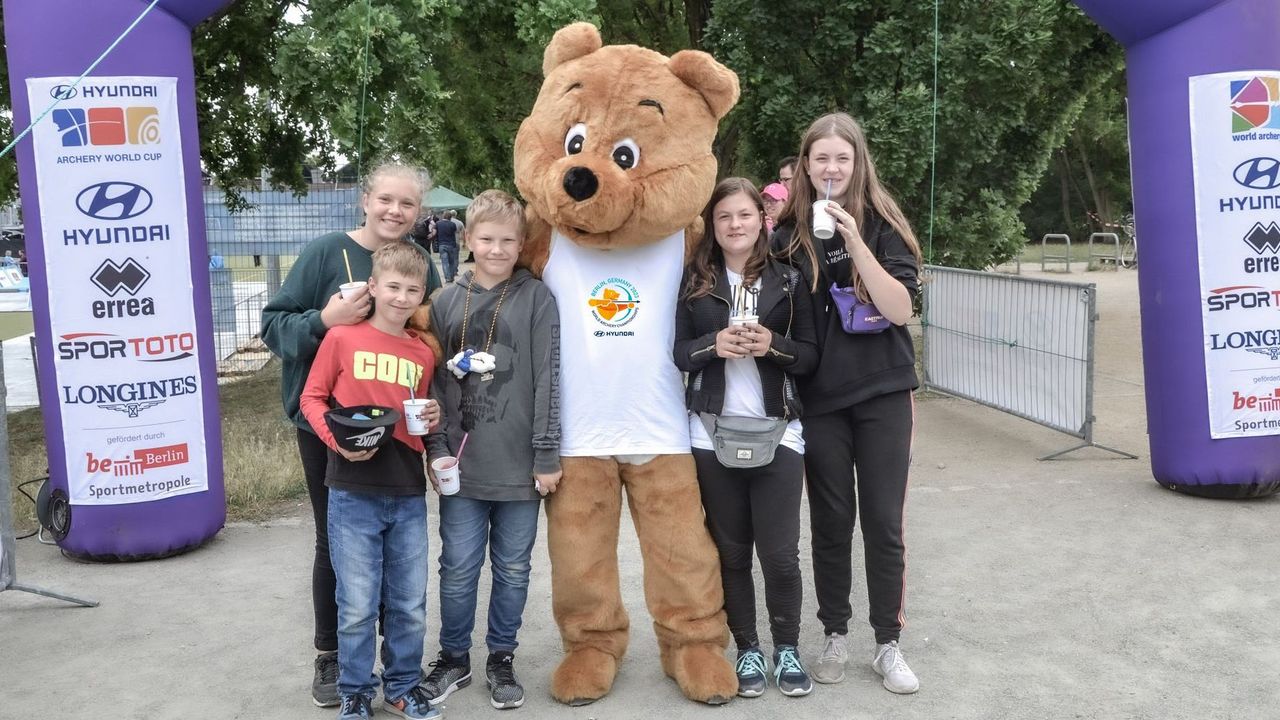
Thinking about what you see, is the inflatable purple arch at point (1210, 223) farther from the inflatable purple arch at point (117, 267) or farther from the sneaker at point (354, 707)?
the inflatable purple arch at point (117, 267)

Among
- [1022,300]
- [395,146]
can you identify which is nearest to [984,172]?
[1022,300]

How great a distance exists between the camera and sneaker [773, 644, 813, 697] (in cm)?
391

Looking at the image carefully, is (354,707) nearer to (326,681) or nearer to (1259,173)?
(326,681)

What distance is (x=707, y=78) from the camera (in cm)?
387

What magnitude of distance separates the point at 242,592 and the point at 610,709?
208cm

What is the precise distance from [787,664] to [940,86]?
705cm

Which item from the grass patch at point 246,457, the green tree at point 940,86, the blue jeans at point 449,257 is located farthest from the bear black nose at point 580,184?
the blue jeans at point 449,257

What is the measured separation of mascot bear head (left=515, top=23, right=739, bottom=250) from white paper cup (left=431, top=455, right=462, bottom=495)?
816mm

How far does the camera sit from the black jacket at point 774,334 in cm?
374

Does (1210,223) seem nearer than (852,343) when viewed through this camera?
No

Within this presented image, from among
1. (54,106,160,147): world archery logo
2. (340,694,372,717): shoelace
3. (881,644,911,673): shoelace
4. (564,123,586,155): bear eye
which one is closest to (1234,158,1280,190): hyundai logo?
(881,644,911,673): shoelace

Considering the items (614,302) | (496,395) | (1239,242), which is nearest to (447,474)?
(496,395)

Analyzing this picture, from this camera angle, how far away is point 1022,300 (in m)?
7.94

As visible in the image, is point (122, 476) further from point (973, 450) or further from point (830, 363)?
point (973, 450)
